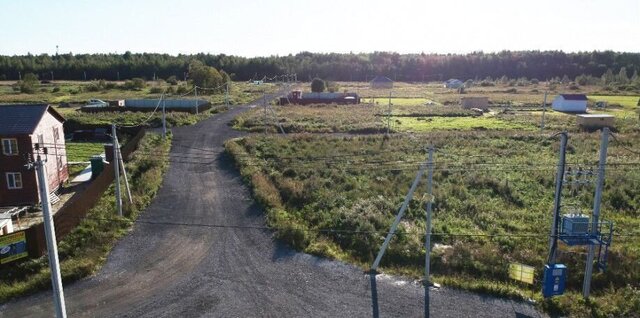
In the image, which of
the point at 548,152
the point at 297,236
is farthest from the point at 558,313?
the point at 548,152

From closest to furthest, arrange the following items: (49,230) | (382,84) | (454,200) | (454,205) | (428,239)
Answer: (49,230) < (428,239) < (454,205) < (454,200) < (382,84)

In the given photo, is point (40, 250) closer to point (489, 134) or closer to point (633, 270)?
point (633, 270)

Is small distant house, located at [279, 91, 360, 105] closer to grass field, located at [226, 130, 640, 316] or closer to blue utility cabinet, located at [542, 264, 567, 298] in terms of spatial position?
grass field, located at [226, 130, 640, 316]

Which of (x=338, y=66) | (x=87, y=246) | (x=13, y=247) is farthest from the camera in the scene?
(x=338, y=66)

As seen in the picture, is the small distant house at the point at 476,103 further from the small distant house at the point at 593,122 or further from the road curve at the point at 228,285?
the road curve at the point at 228,285

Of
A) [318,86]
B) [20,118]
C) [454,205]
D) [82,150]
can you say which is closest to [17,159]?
[20,118]

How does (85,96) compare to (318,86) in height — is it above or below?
below

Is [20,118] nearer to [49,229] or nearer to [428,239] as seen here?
[49,229]
